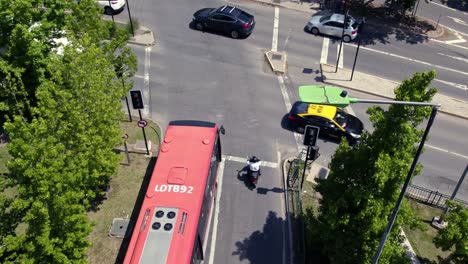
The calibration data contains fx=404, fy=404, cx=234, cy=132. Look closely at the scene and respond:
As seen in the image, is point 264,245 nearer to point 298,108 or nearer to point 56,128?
point 298,108

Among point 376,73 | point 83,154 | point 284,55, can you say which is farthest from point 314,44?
point 83,154

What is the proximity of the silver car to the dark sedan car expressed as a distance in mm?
5236

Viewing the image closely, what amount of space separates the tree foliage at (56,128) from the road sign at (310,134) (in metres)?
8.57

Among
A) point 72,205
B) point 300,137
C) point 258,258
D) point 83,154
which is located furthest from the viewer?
point 300,137

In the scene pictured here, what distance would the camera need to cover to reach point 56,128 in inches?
596

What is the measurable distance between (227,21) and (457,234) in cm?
2299

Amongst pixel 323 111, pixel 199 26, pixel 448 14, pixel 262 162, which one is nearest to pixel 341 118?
pixel 323 111

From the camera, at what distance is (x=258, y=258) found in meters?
Result: 18.3

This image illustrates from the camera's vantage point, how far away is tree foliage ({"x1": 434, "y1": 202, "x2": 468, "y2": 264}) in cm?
1463

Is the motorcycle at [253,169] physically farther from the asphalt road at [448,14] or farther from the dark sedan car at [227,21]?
the asphalt road at [448,14]

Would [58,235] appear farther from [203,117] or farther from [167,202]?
[203,117]

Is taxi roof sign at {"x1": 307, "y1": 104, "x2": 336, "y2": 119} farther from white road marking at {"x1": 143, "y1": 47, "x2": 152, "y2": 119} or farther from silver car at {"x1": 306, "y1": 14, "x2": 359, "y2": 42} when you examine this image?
silver car at {"x1": 306, "y1": 14, "x2": 359, "y2": 42}

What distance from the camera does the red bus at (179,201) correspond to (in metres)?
14.2

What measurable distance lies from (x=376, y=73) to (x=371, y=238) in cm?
1942
